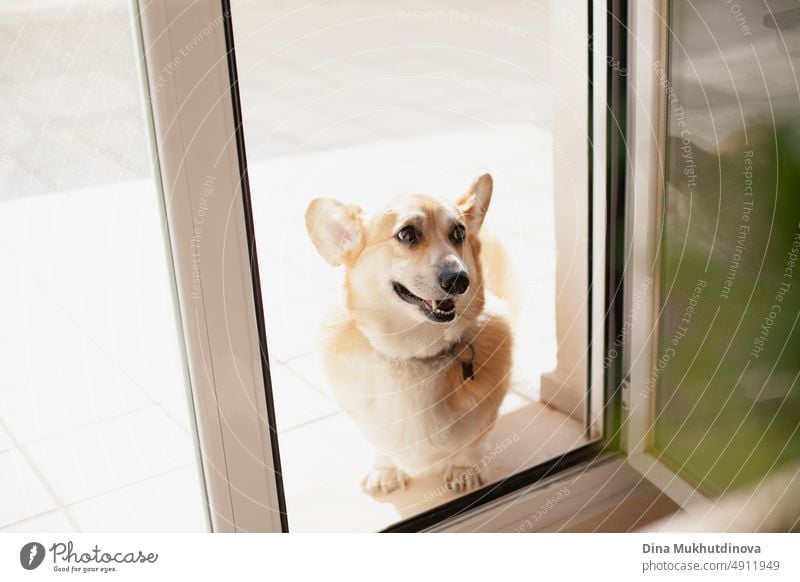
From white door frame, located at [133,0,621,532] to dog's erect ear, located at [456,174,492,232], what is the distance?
198mm

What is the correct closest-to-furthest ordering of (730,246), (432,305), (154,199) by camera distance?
(154,199) < (432,305) < (730,246)

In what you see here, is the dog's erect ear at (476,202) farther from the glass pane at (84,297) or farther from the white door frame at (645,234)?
the glass pane at (84,297)

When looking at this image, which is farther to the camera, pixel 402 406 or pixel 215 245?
pixel 402 406

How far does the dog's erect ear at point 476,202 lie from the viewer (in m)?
0.90

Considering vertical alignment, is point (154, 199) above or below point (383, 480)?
above

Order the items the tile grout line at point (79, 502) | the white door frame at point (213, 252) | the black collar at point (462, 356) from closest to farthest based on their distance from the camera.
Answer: the white door frame at point (213, 252), the tile grout line at point (79, 502), the black collar at point (462, 356)

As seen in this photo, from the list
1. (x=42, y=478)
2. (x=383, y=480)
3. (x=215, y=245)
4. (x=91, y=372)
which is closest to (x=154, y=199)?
(x=215, y=245)

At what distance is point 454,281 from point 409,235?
67mm

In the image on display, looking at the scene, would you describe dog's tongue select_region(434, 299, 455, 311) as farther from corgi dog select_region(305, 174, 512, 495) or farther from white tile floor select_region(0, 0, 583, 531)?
white tile floor select_region(0, 0, 583, 531)

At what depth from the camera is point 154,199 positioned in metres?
0.76

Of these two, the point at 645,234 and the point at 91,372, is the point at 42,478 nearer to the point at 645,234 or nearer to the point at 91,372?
the point at 91,372

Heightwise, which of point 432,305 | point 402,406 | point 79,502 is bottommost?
point 79,502

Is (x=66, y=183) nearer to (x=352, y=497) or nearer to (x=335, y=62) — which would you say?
(x=335, y=62)

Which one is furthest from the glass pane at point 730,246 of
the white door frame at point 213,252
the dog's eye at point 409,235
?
the white door frame at point 213,252
